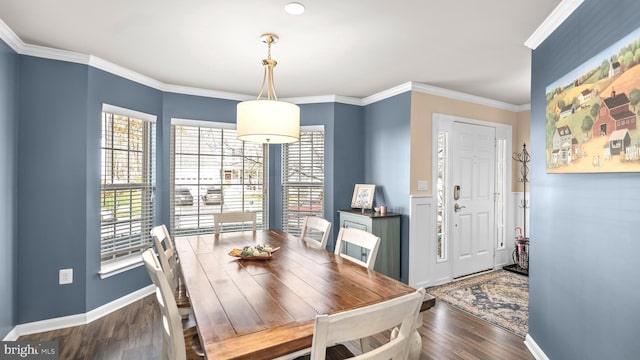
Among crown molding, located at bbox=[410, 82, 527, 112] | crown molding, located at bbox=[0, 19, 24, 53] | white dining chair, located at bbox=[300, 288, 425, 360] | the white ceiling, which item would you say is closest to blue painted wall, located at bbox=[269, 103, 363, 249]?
the white ceiling

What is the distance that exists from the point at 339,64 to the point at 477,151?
2395 mm

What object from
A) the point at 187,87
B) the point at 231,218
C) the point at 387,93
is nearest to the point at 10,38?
the point at 187,87

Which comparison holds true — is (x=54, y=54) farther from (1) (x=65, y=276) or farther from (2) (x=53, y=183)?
(1) (x=65, y=276)

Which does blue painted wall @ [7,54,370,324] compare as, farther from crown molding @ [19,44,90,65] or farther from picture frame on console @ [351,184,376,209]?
picture frame on console @ [351,184,376,209]

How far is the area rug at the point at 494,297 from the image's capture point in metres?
2.96

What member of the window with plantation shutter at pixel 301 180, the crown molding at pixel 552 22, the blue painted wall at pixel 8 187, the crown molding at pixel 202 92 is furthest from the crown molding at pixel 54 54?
the crown molding at pixel 552 22

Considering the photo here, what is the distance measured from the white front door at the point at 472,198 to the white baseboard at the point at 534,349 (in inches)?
60.5

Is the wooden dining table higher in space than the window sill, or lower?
higher

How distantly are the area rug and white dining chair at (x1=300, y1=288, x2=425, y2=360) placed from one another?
2309mm

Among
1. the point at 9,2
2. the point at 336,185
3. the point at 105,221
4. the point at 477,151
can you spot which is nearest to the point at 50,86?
the point at 9,2

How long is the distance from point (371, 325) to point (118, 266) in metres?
3.22

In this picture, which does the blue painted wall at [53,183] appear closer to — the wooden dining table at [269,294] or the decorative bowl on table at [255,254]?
the wooden dining table at [269,294]

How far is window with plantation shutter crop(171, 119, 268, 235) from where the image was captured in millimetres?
3924

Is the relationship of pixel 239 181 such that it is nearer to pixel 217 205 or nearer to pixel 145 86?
pixel 217 205
